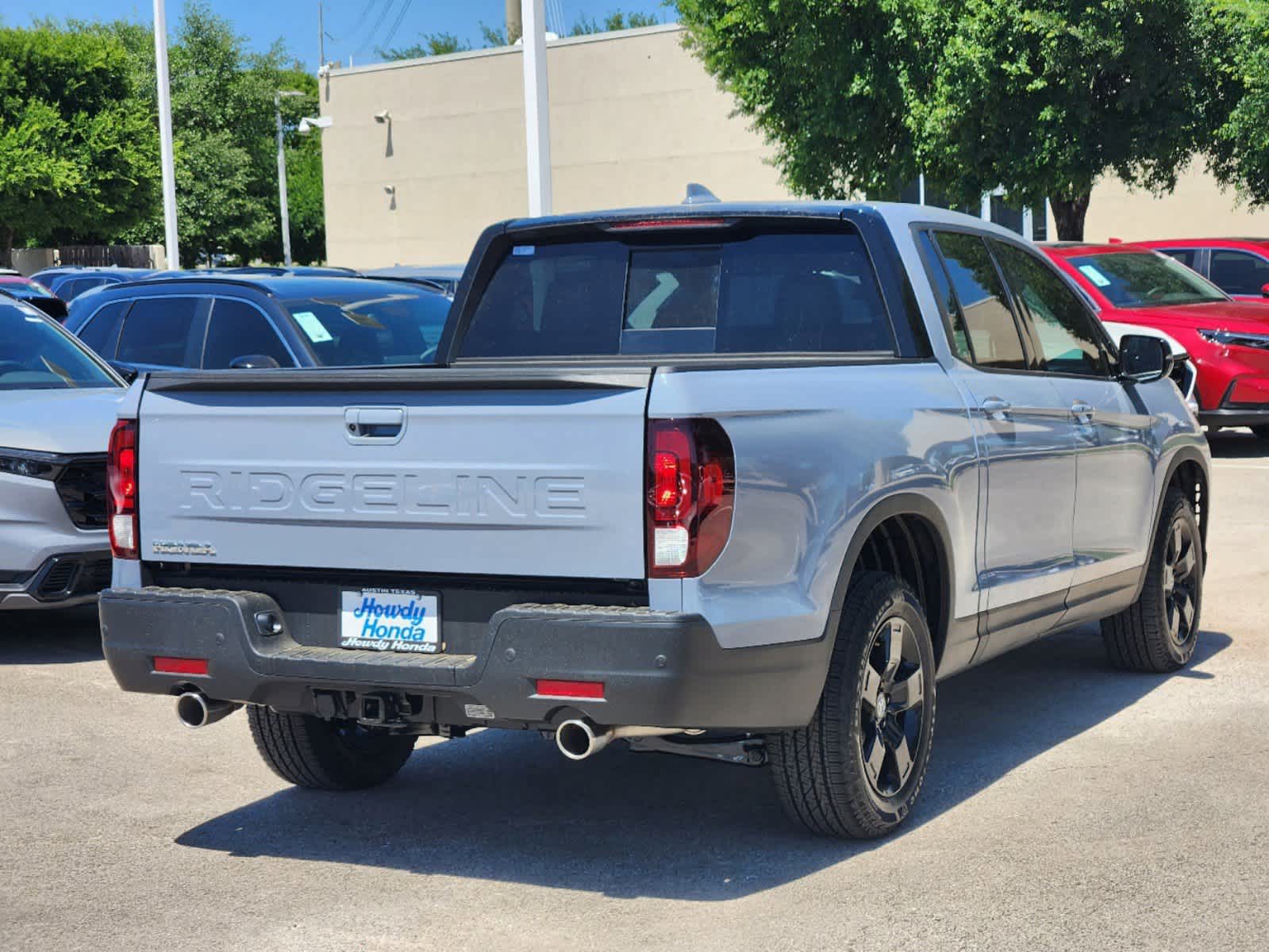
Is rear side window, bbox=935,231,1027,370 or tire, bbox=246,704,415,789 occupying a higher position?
rear side window, bbox=935,231,1027,370

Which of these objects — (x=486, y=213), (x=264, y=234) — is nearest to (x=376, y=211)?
(x=486, y=213)

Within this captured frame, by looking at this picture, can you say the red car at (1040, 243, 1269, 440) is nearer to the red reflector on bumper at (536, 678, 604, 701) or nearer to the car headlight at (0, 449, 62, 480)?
the car headlight at (0, 449, 62, 480)

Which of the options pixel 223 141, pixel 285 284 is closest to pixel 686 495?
pixel 285 284

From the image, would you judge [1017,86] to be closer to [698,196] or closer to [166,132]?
[166,132]

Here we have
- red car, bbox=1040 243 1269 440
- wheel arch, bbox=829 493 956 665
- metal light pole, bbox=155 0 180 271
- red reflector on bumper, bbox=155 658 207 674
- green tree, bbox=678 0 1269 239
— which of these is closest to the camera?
red reflector on bumper, bbox=155 658 207 674

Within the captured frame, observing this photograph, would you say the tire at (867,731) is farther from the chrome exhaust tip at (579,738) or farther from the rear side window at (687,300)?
the rear side window at (687,300)

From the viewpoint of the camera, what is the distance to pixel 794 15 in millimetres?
28484

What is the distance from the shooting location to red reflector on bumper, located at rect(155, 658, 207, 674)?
Answer: 16.4 ft

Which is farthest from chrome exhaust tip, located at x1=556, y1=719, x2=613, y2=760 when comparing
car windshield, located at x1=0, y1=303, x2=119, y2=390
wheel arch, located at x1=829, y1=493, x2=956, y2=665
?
car windshield, located at x1=0, y1=303, x2=119, y2=390

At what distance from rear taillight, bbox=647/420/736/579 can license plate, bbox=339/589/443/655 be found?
0.68 m

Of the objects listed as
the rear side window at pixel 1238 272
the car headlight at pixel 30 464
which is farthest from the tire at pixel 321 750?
the rear side window at pixel 1238 272

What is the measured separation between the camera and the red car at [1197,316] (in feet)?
51.1

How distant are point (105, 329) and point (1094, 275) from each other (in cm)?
936

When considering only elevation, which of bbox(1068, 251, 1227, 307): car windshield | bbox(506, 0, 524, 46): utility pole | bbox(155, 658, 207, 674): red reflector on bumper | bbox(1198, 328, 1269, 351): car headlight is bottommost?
bbox(155, 658, 207, 674): red reflector on bumper
